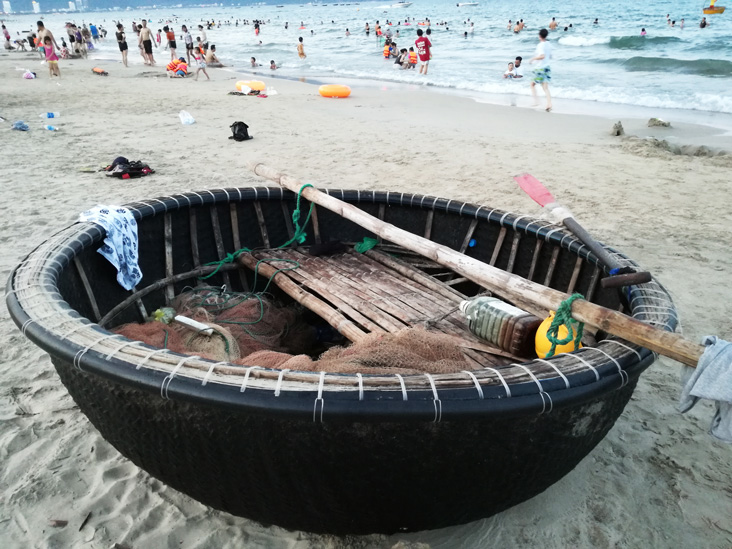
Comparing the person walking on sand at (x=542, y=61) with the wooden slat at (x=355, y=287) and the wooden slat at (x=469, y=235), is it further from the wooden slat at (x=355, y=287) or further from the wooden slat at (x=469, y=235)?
the wooden slat at (x=355, y=287)

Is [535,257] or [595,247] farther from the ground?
[595,247]

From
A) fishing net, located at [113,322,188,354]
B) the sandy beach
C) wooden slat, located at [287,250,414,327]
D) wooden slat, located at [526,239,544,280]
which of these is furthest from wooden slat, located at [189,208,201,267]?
wooden slat, located at [526,239,544,280]

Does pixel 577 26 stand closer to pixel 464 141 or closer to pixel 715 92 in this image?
pixel 715 92

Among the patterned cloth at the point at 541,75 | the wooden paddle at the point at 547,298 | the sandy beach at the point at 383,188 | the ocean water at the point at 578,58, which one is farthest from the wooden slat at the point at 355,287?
the ocean water at the point at 578,58

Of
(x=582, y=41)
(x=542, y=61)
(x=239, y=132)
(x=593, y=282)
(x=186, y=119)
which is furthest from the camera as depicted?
(x=582, y=41)

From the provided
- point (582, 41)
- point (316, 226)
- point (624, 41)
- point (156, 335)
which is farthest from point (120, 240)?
point (582, 41)

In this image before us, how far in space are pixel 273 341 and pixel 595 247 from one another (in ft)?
6.41

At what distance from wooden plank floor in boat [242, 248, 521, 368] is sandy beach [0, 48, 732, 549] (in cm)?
90

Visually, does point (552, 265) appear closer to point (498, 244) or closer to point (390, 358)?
point (498, 244)

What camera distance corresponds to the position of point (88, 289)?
287 cm

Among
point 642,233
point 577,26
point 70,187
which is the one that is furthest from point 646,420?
Answer: point 577,26

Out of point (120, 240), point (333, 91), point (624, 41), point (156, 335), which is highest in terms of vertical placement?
point (120, 240)

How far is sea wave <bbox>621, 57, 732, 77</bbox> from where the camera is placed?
1634cm

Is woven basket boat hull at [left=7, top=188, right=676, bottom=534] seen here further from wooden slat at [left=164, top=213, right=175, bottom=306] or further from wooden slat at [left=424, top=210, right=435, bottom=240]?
wooden slat at [left=424, top=210, right=435, bottom=240]
